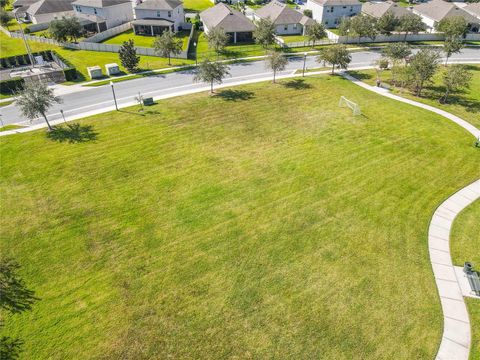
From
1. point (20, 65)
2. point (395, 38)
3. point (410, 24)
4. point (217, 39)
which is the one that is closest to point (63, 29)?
point (20, 65)

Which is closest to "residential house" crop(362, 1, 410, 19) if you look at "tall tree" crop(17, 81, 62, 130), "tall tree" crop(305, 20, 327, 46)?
"tall tree" crop(305, 20, 327, 46)

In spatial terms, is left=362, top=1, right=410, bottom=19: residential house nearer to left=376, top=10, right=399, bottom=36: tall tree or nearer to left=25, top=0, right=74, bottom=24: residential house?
left=376, top=10, right=399, bottom=36: tall tree

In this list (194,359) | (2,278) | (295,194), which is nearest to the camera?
(194,359)

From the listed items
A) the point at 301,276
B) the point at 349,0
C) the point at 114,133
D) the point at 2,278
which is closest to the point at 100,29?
the point at 114,133

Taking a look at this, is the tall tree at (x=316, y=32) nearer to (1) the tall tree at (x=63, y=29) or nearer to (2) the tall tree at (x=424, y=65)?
(2) the tall tree at (x=424, y=65)

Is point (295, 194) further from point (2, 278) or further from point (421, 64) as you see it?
point (421, 64)

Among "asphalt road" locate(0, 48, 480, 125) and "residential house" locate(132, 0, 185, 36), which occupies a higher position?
"residential house" locate(132, 0, 185, 36)

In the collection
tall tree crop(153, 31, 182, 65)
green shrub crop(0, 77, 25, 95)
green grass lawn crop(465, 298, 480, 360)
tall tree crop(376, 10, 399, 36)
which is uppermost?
tall tree crop(376, 10, 399, 36)

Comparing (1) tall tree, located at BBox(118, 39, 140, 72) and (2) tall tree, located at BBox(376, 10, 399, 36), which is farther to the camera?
(2) tall tree, located at BBox(376, 10, 399, 36)
